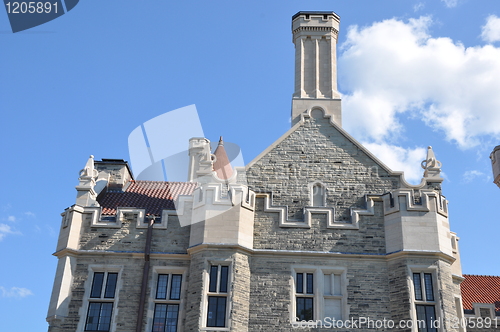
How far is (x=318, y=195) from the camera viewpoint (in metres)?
20.2

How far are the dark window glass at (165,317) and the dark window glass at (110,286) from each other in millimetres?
1497

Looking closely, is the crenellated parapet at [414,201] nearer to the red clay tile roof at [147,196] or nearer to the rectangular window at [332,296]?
the rectangular window at [332,296]

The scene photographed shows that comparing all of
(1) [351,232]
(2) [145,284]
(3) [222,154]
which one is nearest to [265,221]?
(1) [351,232]

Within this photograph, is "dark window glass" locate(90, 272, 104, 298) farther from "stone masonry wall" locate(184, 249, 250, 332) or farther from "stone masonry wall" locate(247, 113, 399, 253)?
"stone masonry wall" locate(247, 113, 399, 253)

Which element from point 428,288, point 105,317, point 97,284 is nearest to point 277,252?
point 428,288

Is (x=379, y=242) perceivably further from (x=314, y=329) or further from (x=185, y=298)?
(x=185, y=298)

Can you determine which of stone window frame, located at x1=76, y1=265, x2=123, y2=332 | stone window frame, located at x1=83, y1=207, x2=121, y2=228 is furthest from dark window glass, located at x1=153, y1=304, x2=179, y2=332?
stone window frame, located at x1=83, y1=207, x2=121, y2=228

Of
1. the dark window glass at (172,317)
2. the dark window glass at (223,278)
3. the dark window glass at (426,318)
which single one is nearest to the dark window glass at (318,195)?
the dark window glass at (223,278)

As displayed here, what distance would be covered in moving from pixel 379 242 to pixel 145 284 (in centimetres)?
730

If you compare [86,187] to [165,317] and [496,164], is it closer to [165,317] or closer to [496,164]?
[165,317]

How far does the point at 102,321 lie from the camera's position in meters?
18.4

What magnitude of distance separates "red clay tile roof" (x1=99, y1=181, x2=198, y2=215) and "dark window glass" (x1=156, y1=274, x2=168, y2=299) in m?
2.55

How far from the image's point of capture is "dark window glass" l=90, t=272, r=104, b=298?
62.0ft

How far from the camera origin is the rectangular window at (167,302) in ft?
59.8
